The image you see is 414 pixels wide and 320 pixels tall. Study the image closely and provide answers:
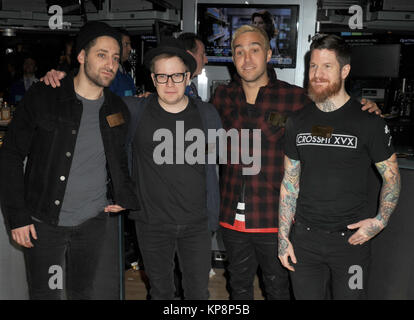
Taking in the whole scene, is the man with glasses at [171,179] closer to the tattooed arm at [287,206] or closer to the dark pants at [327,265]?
the tattooed arm at [287,206]

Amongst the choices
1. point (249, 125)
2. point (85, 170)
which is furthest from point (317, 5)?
point (85, 170)

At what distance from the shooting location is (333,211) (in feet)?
6.49

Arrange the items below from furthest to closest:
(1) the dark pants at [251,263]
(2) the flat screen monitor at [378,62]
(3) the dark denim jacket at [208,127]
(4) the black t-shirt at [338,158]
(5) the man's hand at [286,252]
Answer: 1. (2) the flat screen monitor at [378,62]
2. (1) the dark pants at [251,263]
3. (3) the dark denim jacket at [208,127]
4. (5) the man's hand at [286,252]
5. (4) the black t-shirt at [338,158]

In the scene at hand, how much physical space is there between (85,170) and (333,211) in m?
1.28

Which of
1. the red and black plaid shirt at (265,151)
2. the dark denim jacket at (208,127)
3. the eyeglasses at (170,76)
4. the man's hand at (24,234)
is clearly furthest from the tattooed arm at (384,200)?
the man's hand at (24,234)

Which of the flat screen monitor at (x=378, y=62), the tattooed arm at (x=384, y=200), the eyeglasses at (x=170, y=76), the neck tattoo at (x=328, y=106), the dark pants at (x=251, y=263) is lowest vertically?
the dark pants at (x=251, y=263)

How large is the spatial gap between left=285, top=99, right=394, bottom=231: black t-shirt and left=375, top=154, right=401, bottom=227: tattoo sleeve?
0.04 meters

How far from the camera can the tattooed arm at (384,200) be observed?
1934mm

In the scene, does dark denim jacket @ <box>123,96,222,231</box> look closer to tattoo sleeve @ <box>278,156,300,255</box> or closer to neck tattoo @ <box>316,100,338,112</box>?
tattoo sleeve @ <box>278,156,300,255</box>

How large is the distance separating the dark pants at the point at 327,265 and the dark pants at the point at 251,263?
288 millimetres

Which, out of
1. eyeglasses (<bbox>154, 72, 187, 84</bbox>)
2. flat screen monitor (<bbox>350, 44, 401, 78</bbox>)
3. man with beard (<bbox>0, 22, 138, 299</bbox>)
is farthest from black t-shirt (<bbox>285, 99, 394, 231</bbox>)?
flat screen monitor (<bbox>350, 44, 401, 78</bbox>)

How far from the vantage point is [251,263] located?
2.46m

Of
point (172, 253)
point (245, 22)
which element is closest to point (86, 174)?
point (172, 253)

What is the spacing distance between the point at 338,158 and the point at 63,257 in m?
1.51
